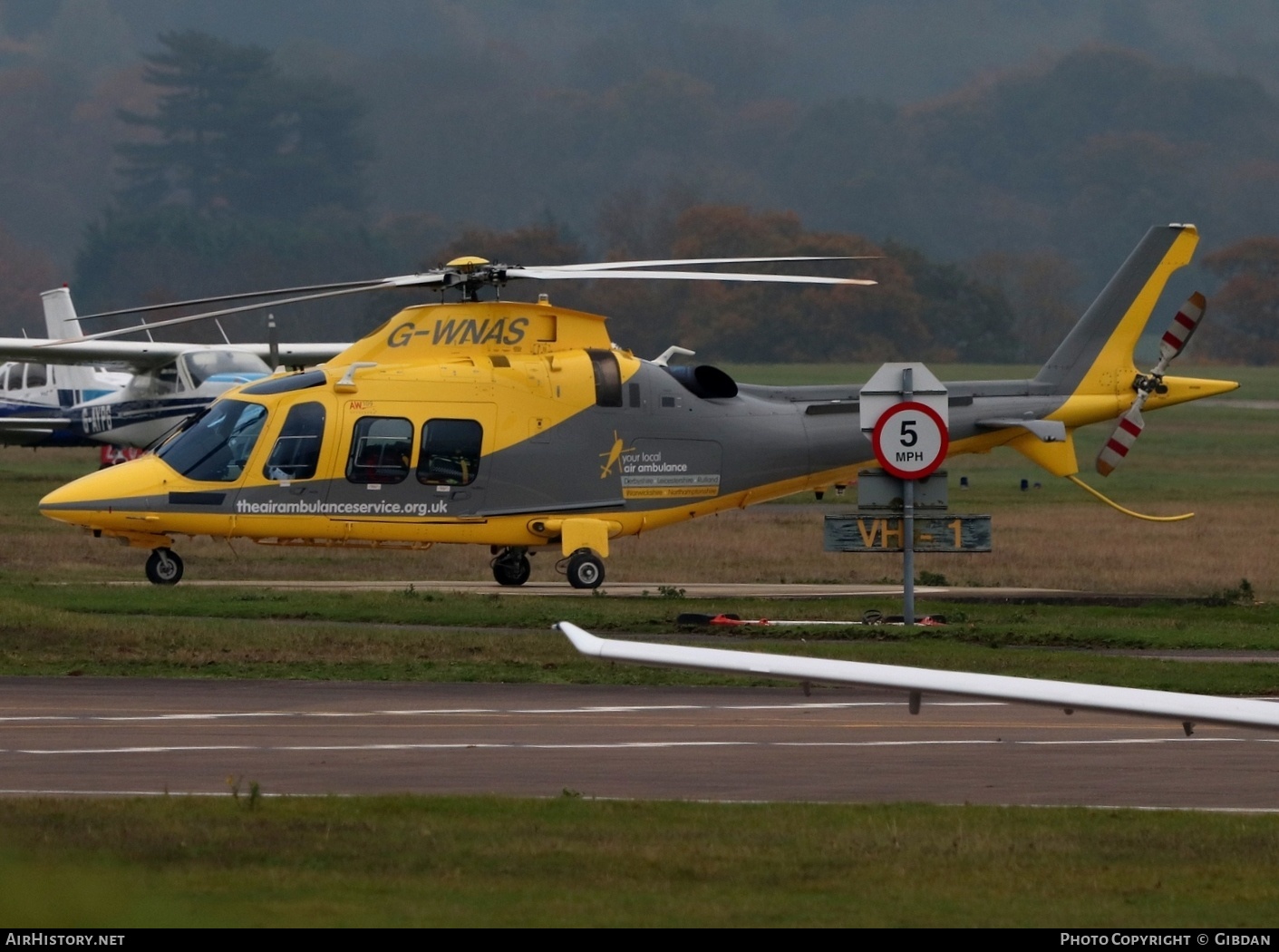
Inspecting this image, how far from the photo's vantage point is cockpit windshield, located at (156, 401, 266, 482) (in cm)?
2353

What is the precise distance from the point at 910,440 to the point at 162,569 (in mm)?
8849

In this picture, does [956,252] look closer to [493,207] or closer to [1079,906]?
[493,207]

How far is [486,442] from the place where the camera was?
942 inches

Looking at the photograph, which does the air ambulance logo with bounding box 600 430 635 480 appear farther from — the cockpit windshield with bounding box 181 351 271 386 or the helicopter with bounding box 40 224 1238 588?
the cockpit windshield with bounding box 181 351 271 386

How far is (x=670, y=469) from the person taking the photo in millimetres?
24703

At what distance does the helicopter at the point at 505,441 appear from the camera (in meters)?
23.5

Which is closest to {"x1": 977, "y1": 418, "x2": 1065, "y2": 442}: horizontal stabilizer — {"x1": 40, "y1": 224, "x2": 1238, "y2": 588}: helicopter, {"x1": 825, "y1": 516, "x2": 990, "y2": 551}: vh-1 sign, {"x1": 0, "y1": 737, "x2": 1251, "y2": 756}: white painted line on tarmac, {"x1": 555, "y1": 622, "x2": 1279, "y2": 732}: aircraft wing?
{"x1": 40, "y1": 224, "x2": 1238, "y2": 588}: helicopter

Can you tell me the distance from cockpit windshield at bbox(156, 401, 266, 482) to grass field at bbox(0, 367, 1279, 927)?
4.25 feet

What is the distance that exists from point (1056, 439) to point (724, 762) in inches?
514

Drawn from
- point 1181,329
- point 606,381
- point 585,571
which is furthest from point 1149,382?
point 585,571

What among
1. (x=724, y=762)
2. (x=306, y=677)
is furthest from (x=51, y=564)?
(x=724, y=762)

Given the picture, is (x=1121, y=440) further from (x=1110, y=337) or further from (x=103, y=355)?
(x=103, y=355)

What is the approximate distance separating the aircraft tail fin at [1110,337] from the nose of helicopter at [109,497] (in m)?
10.3

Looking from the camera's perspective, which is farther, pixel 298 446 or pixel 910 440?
pixel 298 446
